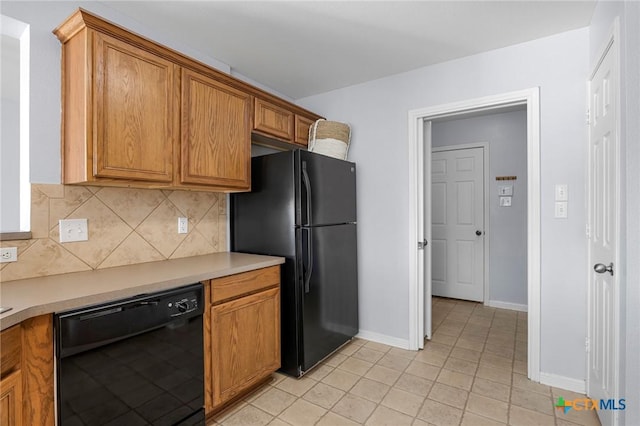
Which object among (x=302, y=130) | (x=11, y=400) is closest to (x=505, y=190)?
(x=302, y=130)

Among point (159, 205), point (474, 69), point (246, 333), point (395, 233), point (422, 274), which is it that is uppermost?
point (474, 69)

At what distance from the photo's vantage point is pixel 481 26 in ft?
6.96

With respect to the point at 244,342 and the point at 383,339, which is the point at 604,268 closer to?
the point at 383,339

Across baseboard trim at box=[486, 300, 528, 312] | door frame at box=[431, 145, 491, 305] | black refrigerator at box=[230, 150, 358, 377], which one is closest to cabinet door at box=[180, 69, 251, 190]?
black refrigerator at box=[230, 150, 358, 377]

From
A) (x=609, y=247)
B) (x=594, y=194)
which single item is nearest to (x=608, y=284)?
(x=609, y=247)

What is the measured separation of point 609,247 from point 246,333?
204 cm

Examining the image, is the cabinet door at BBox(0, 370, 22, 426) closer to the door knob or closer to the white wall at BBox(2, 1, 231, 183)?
the white wall at BBox(2, 1, 231, 183)

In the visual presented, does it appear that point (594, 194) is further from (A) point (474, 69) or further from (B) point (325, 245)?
(B) point (325, 245)

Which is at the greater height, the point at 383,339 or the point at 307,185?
the point at 307,185

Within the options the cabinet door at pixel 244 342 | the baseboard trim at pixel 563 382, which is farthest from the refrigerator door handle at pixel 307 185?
the baseboard trim at pixel 563 382

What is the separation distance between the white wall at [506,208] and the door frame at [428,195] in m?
1.51

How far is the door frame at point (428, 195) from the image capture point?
7.40 feet

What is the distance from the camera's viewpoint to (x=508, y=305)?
12.7 ft

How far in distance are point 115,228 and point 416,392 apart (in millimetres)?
2199
